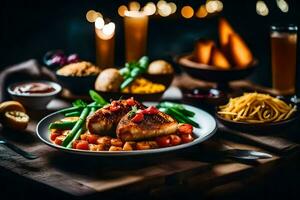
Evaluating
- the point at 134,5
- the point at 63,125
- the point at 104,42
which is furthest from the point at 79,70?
the point at 134,5

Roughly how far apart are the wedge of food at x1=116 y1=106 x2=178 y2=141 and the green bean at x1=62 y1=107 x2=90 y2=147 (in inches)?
12.4

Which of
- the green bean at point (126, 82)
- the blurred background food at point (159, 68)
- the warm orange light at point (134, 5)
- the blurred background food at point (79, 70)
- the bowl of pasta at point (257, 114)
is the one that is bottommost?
the bowl of pasta at point (257, 114)

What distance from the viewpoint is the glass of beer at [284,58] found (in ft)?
14.1

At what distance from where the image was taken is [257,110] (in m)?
3.59

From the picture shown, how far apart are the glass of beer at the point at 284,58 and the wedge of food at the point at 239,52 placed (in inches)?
9.0

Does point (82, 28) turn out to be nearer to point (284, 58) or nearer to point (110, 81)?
point (110, 81)

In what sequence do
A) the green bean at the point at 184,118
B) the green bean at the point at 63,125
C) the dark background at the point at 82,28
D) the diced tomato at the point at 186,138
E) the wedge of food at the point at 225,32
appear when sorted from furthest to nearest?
1. the dark background at the point at 82,28
2. the wedge of food at the point at 225,32
3. the green bean at the point at 184,118
4. the green bean at the point at 63,125
5. the diced tomato at the point at 186,138

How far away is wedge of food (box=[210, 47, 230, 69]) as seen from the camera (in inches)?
180

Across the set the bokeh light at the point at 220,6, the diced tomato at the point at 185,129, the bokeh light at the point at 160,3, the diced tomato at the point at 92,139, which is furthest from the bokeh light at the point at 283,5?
the diced tomato at the point at 92,139

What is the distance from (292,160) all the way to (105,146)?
3.59 feet

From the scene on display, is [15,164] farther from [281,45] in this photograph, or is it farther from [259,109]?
[281,45]

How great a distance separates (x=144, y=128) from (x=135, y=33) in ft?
6.44

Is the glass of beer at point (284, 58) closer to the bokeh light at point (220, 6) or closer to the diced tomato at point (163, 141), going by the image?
the diced tomato at point (163, 141)

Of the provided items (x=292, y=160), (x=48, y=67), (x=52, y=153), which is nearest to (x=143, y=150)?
(x=52, y=153)
